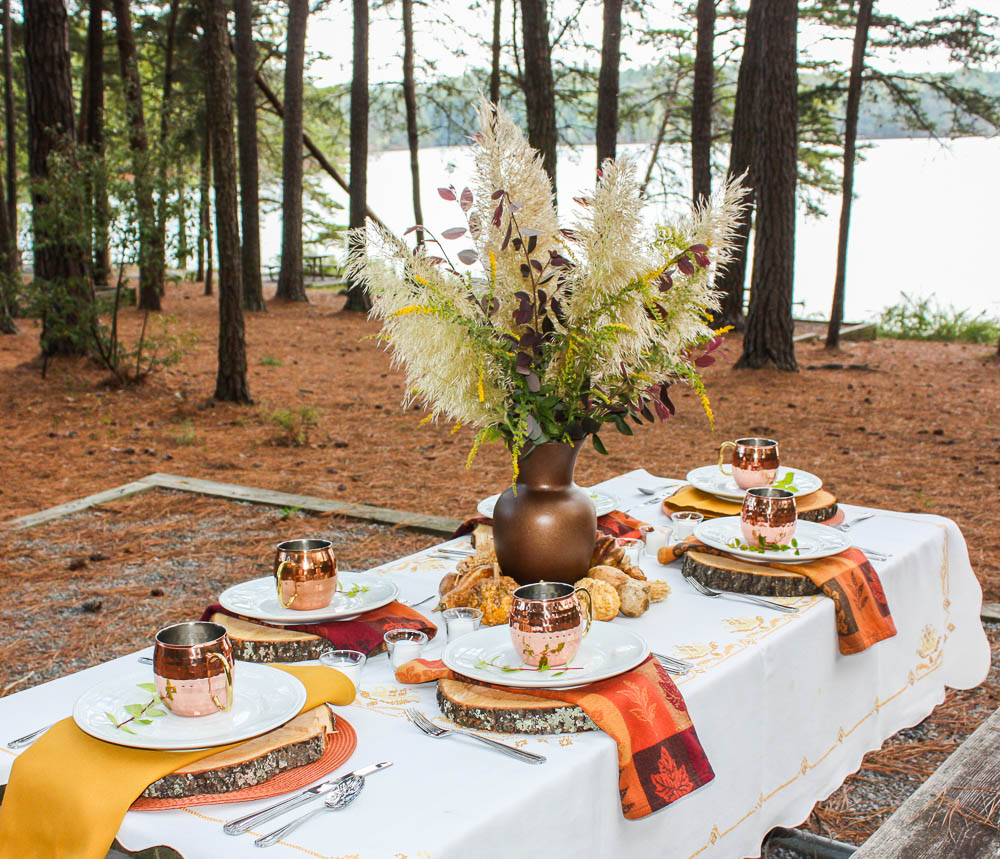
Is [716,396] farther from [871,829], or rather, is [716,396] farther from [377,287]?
[377,287]

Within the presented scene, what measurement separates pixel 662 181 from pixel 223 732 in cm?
2190

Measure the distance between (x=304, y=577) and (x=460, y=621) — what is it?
339 millimetres

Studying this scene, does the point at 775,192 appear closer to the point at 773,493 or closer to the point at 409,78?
the point at 773,493

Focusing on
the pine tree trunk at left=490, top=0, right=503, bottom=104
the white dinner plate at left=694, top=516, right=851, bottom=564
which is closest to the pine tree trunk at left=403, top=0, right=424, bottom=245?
the pine tree trunk at left=490, top=0, right=503, bottom=104

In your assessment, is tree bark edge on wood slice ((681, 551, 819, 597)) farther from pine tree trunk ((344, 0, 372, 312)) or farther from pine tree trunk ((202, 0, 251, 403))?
pine tree trunk ((344, 0, 372, 312))

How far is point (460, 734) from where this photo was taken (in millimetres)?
1523

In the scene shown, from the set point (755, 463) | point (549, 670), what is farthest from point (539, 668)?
point (755, 463)

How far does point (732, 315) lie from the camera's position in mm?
14094

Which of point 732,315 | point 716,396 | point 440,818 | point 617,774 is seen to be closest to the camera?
point 440,818

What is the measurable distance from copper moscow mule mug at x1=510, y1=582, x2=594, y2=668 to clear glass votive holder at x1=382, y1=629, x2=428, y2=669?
0.25 m

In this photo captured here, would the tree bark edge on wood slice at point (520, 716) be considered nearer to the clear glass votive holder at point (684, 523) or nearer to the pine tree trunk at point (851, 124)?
the clear glass votive holder at point (684, 523)

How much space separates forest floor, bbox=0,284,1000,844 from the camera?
3930 mm

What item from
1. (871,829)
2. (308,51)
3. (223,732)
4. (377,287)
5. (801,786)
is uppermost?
(308,51)

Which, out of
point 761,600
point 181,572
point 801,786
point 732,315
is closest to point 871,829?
point 801,786
